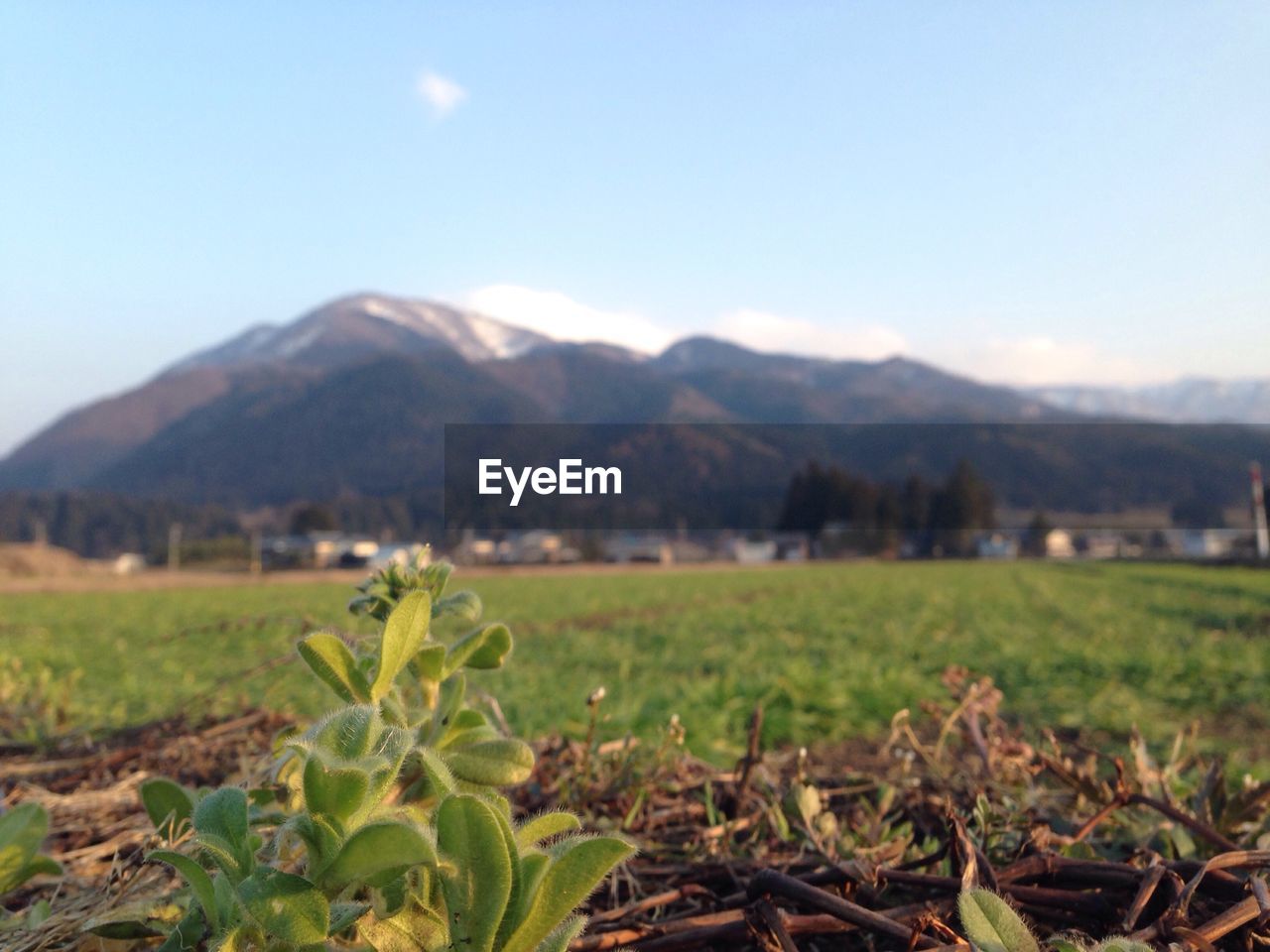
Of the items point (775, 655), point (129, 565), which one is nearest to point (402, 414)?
point (129, 565)

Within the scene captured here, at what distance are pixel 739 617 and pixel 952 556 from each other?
184 feet

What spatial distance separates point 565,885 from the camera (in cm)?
55

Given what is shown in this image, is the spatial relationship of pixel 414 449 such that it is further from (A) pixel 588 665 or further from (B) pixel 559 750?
(B) pixel 559 750

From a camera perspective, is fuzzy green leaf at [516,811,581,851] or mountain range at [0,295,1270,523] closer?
fuzzy green leaf at [516,811,581,851]

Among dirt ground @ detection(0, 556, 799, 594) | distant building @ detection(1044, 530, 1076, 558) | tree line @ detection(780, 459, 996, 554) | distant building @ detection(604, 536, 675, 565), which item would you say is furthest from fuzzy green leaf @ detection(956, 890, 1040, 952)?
distant building @ detection(1044, 530, 1076, 558)

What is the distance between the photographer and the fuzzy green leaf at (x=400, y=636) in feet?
2.27

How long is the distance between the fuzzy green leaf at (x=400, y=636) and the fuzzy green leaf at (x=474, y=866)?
0.60 feet

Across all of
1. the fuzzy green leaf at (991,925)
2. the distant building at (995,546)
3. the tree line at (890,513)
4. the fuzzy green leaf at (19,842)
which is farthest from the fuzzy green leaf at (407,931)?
the distant building at (995,546)

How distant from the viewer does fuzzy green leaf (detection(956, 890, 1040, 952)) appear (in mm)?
581

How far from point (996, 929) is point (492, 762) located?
42 centimetres

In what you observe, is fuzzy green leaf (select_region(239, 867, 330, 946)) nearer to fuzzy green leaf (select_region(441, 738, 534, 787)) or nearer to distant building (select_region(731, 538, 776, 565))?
fuzzy green leaf (select_region(441, 738, 534, 787))

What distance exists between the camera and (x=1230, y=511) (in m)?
74.5

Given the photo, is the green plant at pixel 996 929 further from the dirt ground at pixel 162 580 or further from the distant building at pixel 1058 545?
the distant building at pixel 1058 545

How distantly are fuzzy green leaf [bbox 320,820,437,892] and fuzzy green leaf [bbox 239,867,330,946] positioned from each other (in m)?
0.02
